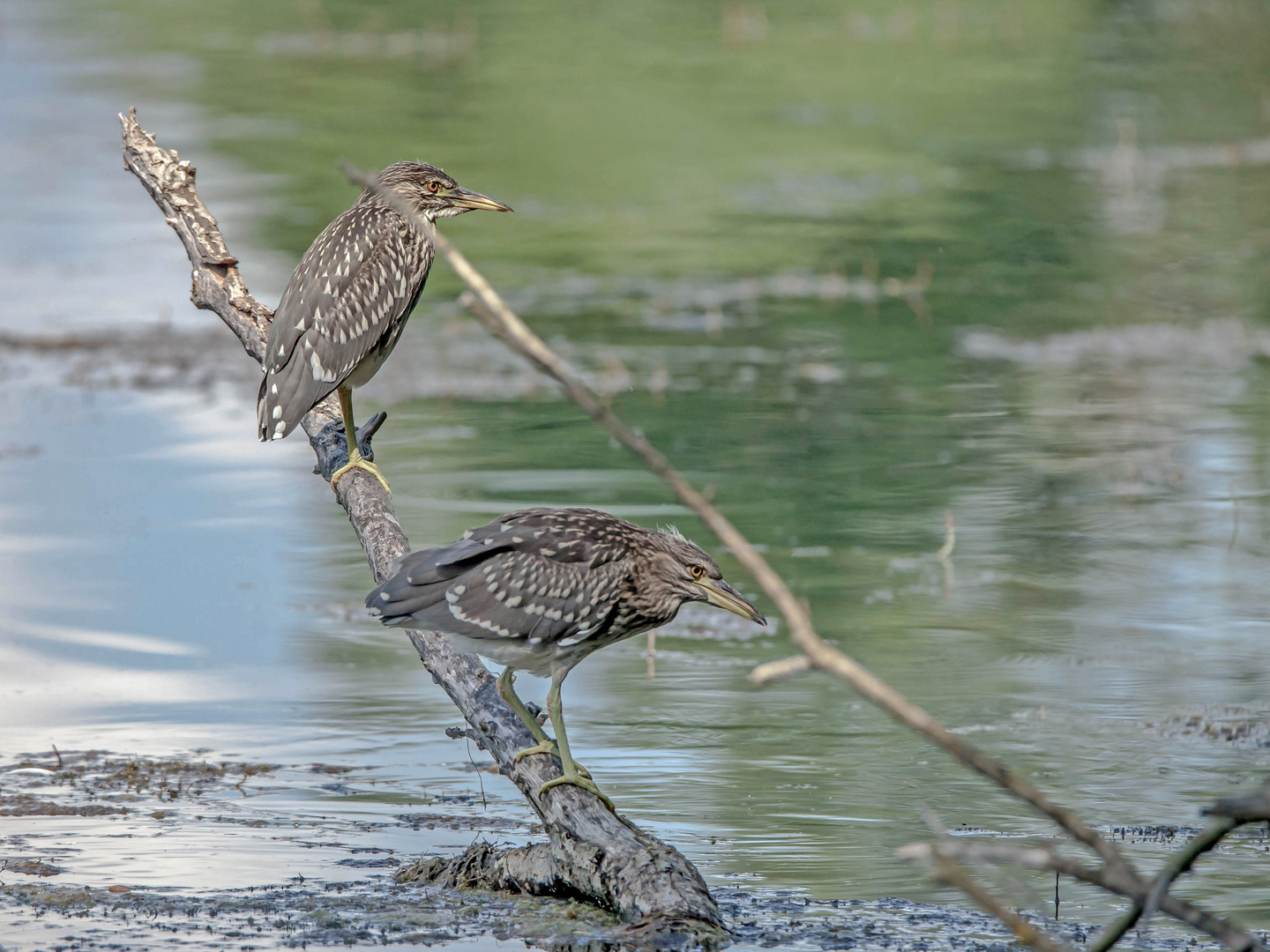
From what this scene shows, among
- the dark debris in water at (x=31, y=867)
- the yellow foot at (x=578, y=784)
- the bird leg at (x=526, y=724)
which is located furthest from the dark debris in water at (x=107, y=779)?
the yellow foot at (x=578, y=784)

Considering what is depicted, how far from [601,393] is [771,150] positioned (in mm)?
8649

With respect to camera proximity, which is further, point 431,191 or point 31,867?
point 431,191

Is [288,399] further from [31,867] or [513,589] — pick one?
[31,867]

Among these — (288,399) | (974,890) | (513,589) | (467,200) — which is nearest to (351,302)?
(288,399)

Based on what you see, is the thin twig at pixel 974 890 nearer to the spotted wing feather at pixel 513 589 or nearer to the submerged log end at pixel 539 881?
the submerged log end at pixel 539 881

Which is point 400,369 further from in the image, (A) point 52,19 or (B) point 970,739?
(A) point 52,19

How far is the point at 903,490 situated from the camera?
32.9 ft

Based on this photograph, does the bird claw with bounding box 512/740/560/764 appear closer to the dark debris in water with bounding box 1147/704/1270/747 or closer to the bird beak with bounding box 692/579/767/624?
the bird beak with bounding box 692/579/767/624

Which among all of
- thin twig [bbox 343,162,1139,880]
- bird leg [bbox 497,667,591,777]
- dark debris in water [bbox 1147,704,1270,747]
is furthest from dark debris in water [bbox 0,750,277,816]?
thin twig [bbox 343,162,1139,880]

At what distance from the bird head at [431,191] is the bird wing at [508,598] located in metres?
2.11

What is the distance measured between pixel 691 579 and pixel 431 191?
2403mm

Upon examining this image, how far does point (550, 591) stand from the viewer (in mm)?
5043

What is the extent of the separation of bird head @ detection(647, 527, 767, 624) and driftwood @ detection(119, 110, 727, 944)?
633 millimetres

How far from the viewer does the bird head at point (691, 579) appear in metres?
5.13
